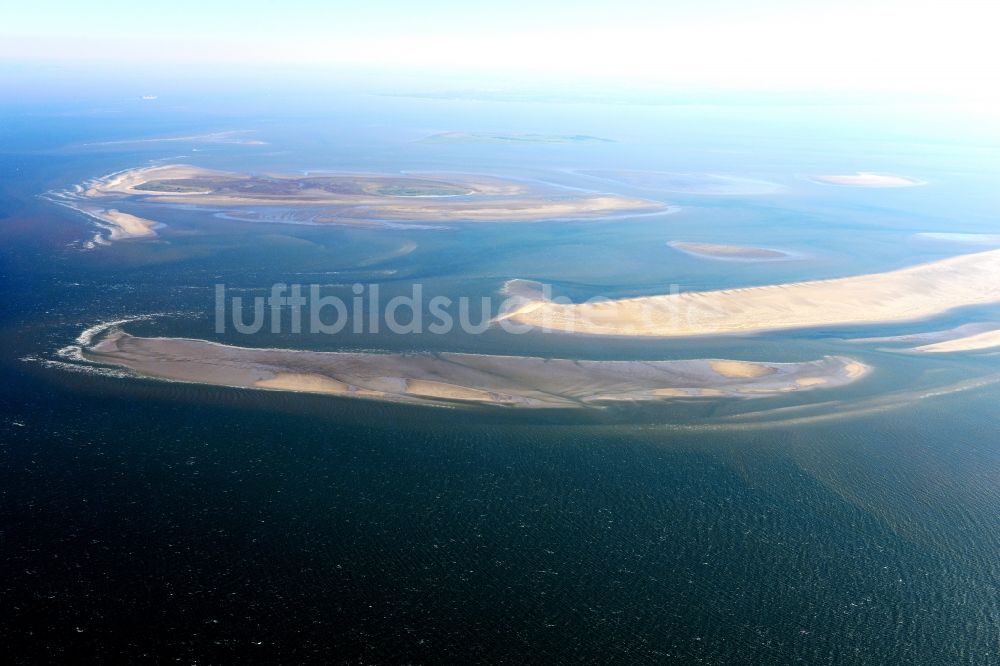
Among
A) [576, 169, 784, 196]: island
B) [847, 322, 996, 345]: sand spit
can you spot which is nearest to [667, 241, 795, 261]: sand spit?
[847, 322, 996, 345]: sand spit

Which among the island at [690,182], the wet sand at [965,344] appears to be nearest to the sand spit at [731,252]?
the wet sand at [965,344]

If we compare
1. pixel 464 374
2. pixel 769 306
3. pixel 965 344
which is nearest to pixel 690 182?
pixel 769 306

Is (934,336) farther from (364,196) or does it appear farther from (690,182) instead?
(690,182)

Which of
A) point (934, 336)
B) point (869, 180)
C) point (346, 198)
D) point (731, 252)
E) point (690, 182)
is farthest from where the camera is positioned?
point (869, 180)

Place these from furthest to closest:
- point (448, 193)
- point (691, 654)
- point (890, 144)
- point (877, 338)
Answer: point (890, 144) < point (448, 193) < point (877, 338) < point (691, 654)

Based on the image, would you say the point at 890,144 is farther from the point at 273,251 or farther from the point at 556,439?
the point at 556,439

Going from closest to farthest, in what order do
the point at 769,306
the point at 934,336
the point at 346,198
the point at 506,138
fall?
the point at 934,336 < the point at 769,306 < the point at 346,198 < the point at 506,138

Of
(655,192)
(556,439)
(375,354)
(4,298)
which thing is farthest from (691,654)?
(655,192)

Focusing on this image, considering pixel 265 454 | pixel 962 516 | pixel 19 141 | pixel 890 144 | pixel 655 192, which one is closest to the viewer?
pixel 962 516
